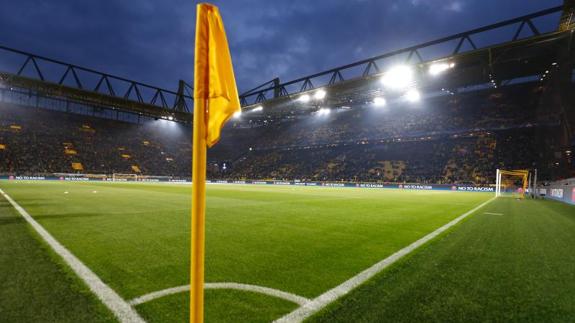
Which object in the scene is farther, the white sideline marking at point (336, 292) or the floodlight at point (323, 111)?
the floodlight at point (323, 111)

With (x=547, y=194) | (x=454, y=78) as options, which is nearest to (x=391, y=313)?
(x=547, y=194)

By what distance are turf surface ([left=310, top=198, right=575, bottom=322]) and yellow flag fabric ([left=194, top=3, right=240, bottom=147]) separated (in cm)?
158

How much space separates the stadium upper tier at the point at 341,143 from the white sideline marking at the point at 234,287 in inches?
1158

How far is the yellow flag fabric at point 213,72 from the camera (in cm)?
180

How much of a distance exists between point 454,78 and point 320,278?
133 feet

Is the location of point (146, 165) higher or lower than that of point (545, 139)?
lower

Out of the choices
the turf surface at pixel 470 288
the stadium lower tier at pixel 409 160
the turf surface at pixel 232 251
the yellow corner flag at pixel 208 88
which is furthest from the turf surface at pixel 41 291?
the stadium lower tier at pixel 409 160

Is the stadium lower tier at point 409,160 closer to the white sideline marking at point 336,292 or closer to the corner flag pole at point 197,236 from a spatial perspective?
the white sideline marking at point 336,292

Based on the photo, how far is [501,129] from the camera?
1463 inches

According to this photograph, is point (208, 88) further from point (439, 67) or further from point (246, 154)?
point (246, 154)

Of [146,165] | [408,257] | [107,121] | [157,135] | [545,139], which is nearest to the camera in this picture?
[408,257]

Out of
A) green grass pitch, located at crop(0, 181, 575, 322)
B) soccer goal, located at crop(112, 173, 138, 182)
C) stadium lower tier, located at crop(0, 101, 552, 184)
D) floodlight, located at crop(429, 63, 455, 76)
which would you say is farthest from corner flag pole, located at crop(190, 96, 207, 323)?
soccer goal, located at crop(112, 173, 138, 182)

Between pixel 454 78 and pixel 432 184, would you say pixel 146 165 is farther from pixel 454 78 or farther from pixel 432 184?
pixel 454 78

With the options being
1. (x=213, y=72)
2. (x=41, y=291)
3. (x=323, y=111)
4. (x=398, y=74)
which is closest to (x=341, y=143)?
(x=323, y=111)
